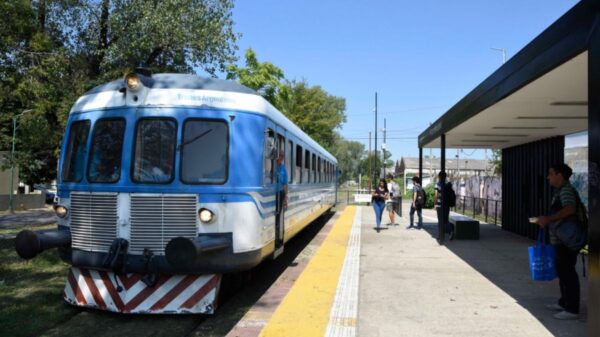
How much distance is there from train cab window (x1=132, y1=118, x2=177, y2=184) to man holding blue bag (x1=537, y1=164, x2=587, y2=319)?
421cm

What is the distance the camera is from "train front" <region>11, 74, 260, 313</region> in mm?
5930

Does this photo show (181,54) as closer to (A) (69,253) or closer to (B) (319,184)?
(B) (319,184)

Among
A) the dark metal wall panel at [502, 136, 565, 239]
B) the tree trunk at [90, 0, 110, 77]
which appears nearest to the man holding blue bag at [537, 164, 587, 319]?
the dark metal wall panel at [502, 136, 565, 239]

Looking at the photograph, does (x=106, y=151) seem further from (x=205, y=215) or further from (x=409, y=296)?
(x=409, y=296)

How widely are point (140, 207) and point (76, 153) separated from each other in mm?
1336

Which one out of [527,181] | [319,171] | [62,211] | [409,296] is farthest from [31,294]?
[527,181]

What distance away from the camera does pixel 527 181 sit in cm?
1368

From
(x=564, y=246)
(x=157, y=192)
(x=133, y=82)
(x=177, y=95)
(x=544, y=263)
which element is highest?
(x=133, y=82)

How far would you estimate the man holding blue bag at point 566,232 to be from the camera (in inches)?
221

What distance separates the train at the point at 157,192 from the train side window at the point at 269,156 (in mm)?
141

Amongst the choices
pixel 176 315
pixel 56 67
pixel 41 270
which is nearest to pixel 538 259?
pixel 176 315

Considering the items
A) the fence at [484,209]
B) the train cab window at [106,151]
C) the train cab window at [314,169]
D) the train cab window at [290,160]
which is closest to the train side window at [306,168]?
the train cab window at [314,169]

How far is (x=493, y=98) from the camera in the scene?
7582 mm

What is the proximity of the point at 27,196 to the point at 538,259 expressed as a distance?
92.9ft
